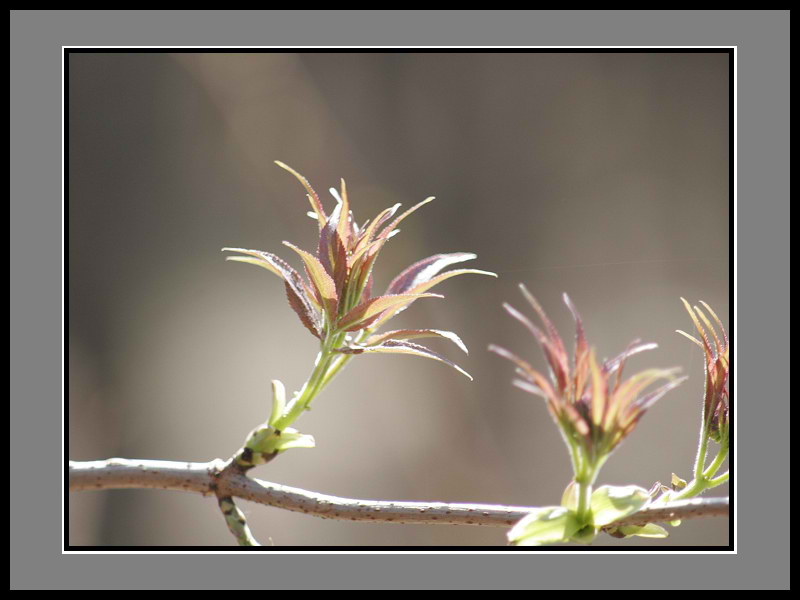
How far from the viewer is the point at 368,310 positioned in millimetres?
330

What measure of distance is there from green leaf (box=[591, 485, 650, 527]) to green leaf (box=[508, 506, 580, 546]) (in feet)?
0.04

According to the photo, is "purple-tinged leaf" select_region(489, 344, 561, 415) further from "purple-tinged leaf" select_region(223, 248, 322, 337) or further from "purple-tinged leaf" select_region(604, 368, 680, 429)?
"purple-tinged leaf" select_region(223, 248, 322, 337)

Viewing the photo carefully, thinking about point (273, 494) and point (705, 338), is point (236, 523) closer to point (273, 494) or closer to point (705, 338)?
point (273, 494)

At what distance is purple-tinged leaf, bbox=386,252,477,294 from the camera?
1.16ft

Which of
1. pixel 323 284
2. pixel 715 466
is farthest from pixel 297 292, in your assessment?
pixel 715 466

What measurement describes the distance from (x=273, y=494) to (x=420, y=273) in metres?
0.14

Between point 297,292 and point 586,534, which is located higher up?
point 297,292

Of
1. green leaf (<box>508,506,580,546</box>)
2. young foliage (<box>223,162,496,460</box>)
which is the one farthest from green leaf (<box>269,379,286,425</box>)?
green leaf (<box>508,506,580,546</box>)

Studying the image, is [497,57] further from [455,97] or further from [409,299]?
[409,299]

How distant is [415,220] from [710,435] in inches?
28.1

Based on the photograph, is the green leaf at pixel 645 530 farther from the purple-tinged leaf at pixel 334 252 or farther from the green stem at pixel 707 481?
the purple-tinged leaf at pixel 334 252

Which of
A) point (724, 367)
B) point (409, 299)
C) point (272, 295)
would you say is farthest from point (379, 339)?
point (272, 295)

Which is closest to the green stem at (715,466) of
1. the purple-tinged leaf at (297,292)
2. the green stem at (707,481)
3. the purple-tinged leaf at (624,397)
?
the green stem at (707,481)

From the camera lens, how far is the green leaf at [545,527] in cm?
28
